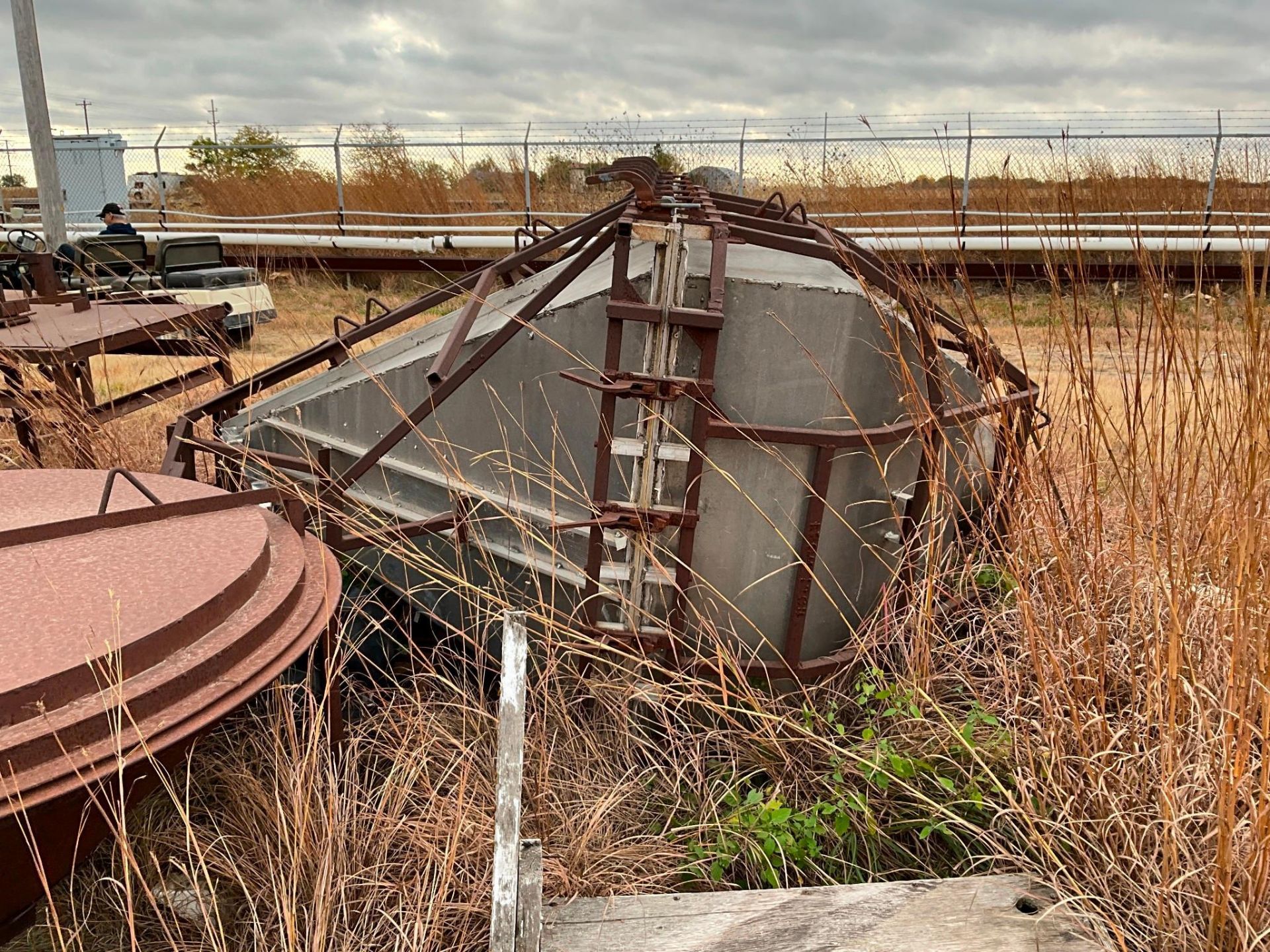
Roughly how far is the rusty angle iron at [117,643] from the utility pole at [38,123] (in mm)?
9105

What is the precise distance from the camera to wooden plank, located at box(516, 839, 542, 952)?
205 centimetres

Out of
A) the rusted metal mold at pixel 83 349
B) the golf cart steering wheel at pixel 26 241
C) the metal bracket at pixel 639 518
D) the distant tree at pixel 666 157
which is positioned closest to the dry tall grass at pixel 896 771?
the metal bracket at pixel 639 518

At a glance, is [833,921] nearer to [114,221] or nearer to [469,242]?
[469,242]

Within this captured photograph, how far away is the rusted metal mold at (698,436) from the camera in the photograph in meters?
3.13

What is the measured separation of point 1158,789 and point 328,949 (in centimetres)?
212

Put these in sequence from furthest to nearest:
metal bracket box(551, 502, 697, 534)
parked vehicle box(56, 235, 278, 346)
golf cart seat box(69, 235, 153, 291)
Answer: parked vehicle box(56, 235, 278, 346) → golf cart seat box(69, 235, 153, 291) → metal bracket box(551, 502, 697, 534)

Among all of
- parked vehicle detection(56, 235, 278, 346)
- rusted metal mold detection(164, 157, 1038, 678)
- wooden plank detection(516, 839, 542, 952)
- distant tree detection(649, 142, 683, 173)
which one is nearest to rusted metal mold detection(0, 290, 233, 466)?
rusted metal mold detection(164, 157, 1038, 678)

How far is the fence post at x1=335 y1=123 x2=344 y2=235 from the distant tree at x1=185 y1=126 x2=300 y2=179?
1.13 meters

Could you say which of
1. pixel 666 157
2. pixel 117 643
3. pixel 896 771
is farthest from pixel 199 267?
pixel 896 771

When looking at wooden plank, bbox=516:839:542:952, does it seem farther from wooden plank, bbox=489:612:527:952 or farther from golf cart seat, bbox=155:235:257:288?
golf cart seat, bbox=155:235:257:288

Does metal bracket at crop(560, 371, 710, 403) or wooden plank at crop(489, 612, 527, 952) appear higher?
metal bracket at crop(560, 371, 710, 403)

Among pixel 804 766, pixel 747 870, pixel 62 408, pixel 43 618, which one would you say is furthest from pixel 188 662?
pixel 62 408

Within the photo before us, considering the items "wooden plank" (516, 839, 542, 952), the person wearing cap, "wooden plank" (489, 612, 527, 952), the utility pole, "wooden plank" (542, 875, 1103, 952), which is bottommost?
"wooden plank" (542, 875, 1103, 952)

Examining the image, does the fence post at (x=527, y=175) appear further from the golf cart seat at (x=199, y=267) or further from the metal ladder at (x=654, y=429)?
the metal ladder at (x=654, y=429)
